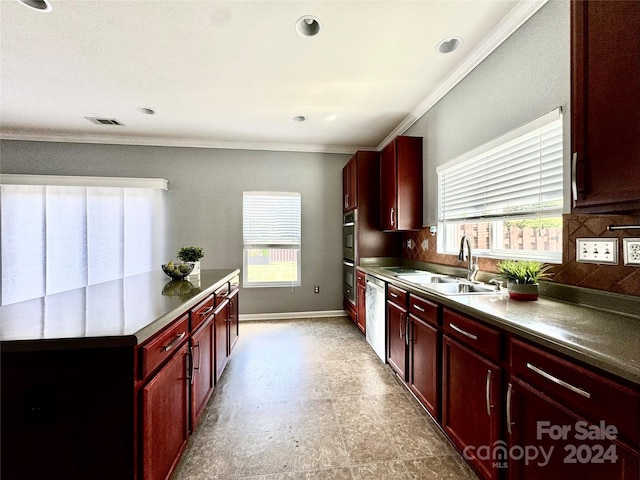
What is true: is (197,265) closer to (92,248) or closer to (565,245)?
(92,248)

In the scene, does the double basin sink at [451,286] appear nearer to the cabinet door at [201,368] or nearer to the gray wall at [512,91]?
the gray wall at [512,91]

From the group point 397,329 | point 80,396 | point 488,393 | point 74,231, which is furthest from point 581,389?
point 74,231

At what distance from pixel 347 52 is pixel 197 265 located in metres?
2.32

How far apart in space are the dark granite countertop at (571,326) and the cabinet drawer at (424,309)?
151 millimetres

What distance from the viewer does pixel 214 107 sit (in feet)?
10.6

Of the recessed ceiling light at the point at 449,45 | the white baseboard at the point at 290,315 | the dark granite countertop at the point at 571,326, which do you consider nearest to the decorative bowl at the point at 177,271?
the dark granite countertop at the point at 571,326

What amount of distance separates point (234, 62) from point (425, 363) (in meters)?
2.86

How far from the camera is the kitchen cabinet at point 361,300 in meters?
3.38

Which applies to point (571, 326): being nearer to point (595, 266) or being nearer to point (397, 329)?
point (595, 266)

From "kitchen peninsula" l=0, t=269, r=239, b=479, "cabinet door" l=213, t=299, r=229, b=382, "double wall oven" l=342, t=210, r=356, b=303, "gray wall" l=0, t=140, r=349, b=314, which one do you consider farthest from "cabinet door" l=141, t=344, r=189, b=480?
"gray wall" l=0, t=140, r=349, b=314

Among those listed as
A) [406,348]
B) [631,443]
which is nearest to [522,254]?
Result: [406,348]

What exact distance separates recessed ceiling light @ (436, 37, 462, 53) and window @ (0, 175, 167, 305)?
12.9 feet

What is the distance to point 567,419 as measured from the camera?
93 centimetres

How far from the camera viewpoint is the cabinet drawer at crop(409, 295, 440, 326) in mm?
1783
